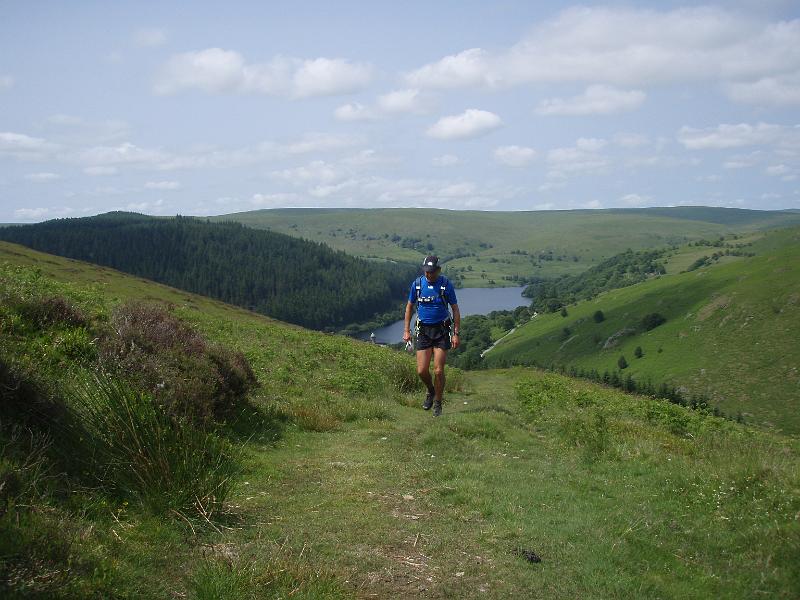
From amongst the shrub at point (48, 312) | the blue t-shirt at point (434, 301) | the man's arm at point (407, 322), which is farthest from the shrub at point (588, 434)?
the shrub at point (48, 312)

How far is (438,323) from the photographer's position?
13.2 meters

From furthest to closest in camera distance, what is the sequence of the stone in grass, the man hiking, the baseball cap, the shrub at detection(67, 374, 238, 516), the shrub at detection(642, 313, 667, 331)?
1. the shrub at detection(642, 313, 667, 331)
2. the man hiking
3. the baseball cap
4. the shrub at detection(67, 374, 238, 516)
5. the stone in grass

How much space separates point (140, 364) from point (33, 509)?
482 cm

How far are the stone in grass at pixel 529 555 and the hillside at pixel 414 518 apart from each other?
0.09 feet

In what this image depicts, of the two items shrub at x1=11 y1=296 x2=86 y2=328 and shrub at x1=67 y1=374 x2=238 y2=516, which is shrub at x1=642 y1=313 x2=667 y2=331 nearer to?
shrub at x1=11 y1=296 x2=86 y2=328

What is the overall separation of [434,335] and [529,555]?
7.48m

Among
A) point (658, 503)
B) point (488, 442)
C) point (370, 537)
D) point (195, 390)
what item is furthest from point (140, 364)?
point (658, 503)

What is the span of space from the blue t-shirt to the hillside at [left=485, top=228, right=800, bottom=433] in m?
112

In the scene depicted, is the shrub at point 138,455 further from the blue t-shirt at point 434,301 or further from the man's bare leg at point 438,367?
the blue t-shirt at point 434,301

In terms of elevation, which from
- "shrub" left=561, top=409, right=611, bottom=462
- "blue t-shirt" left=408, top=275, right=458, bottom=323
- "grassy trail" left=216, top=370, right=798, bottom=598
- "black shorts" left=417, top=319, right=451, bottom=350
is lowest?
"shrub" left=561, top=409, right=611, bottom=462

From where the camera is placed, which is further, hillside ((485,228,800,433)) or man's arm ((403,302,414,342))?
hillside ((485,228,800,433))

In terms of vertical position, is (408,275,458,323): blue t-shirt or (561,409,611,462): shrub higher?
(408,275,458,323): blue t-shirt

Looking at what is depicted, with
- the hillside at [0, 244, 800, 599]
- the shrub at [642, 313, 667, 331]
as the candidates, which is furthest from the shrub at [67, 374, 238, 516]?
the shrub at [642, 313, 667, 331]

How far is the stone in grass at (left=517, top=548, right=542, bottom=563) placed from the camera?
593cm
